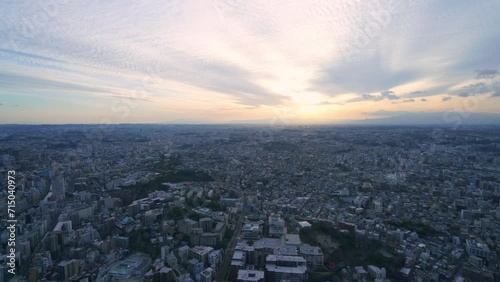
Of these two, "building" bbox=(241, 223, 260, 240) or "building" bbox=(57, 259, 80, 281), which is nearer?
"building" bbox=(57, 259, 80, 281)

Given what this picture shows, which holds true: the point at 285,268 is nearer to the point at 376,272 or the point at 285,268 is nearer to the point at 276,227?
the point at 376,272

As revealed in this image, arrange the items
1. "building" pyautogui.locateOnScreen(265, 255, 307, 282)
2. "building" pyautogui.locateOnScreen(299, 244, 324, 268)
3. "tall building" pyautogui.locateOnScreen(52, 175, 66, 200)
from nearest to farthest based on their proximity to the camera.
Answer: "building" pyautogui.locateOnScreen(265, 255, 307, 282) < "building" pyautogui.locateOnScreen(299, 244, 324, 268) < "tall building" pyautogui.locateOnScreen(52, 175, 66, 200)

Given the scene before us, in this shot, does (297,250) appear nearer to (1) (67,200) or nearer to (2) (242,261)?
(2) (242,261)

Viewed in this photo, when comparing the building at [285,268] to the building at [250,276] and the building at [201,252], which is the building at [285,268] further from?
the building at [201,252]

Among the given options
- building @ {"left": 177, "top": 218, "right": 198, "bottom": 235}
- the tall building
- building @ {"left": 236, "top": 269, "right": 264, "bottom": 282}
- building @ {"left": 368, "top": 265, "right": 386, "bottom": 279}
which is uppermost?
the tall building

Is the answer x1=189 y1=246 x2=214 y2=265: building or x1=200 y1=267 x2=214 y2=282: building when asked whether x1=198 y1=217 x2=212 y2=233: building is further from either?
x1=200 y1=267 x2=214 y2=282: building

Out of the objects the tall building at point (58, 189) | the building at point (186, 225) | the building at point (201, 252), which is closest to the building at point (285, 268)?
the building at point (201, 252)

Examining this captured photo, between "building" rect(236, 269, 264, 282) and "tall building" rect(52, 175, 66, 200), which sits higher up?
"tall building" rect(52, 175, 66, 200)

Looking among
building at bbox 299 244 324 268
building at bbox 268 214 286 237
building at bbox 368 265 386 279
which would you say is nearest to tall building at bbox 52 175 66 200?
building at bbox 268 214 286 237

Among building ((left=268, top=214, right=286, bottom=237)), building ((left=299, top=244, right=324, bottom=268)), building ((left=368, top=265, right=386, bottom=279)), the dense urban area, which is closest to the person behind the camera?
Result: building ((left=368, top=265, right=386, bottom=279))
